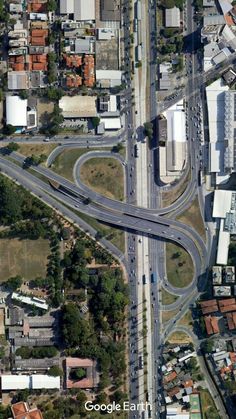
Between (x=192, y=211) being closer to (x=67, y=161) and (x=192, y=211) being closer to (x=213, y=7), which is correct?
(x=67, y=161)

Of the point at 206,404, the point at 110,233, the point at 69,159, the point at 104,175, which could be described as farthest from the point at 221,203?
the point at 206,404

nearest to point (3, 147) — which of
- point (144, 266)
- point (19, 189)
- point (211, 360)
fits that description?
point (19, 189)

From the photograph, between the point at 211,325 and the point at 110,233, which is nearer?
the point at 211,325

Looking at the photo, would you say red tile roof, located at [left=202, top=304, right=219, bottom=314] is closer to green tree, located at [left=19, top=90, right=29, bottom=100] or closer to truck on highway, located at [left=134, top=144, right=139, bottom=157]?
truck on highway, located at [left=134, top=144, right=139, bottom=157]

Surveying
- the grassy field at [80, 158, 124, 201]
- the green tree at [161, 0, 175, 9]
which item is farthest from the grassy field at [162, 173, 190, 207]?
the green tree at [161, 0, 175, 9]

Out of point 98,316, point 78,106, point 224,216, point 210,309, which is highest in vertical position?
point 78,106

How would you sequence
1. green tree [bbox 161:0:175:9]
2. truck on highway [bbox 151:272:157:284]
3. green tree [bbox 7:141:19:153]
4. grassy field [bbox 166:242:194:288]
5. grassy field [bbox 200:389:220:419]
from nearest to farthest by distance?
green tree [bbox 7:141:19:153] < green tree [bbox 161:0:175:9] < grassy field [bbox 200:389:220:419] < truck on highway [bbox 151:272:157:284] < grassy field [bbox 166:242:194:288]

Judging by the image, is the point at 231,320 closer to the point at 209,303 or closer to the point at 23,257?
the point at 209,303
